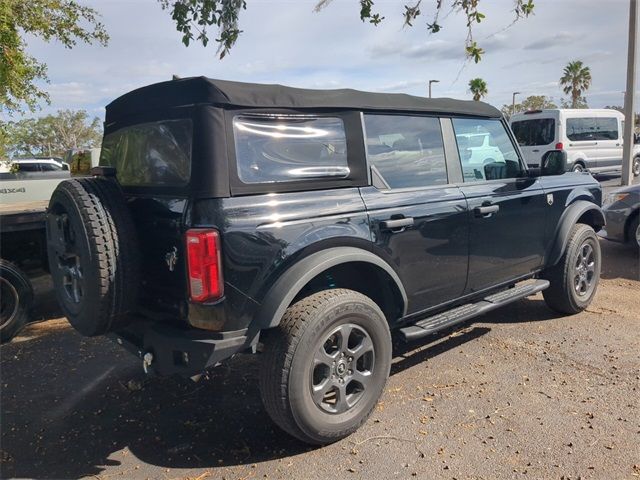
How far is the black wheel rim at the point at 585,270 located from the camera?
5047 millimetres

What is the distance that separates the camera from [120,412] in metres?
3.57

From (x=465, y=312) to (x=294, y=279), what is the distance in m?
1.63

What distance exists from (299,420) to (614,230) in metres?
5.96

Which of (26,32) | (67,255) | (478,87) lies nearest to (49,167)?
(26,32)

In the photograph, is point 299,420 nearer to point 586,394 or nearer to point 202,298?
point 202,298

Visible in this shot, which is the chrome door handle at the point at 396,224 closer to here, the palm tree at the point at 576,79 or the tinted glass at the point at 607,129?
the tinted glass at the point at 607,129

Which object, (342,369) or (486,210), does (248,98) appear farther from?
(486,210)

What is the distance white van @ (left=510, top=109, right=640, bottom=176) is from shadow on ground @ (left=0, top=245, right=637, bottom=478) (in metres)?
12.1

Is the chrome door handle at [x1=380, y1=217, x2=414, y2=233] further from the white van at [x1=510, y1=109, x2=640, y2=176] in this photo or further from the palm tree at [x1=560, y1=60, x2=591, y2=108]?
the palm tree at [x1=560, y1=60, x2=591, y2=108]

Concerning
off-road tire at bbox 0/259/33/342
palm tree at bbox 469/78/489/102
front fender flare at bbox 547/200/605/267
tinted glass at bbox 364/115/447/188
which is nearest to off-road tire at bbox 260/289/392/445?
tinted glass at bbox 364/115/447/188

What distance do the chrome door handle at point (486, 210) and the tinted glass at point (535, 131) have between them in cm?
1252

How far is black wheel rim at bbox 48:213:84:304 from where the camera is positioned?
305 cm

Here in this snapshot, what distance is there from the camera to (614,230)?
7.08 meters

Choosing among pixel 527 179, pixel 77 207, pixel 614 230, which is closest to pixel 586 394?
pixel 527 179
